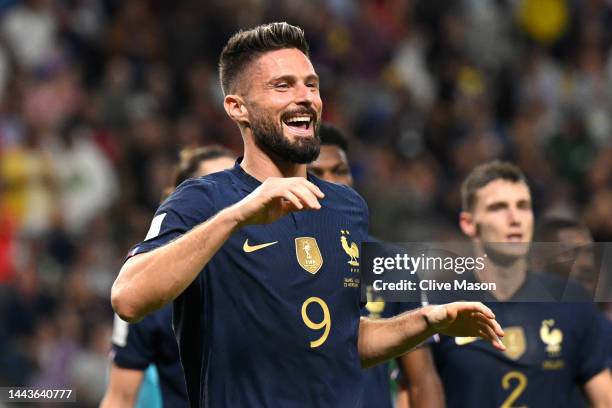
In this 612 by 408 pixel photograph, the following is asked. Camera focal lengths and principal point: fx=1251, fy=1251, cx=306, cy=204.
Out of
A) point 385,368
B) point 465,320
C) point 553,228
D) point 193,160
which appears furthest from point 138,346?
point 553,228

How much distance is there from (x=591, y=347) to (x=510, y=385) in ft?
1.56

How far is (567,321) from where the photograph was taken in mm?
6223

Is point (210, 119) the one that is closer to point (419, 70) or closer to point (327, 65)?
point (327, 65)

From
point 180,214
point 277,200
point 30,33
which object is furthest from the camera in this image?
point 30,33

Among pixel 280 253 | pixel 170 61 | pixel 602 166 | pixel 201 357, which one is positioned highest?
pixel 170 61

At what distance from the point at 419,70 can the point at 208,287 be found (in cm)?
1059

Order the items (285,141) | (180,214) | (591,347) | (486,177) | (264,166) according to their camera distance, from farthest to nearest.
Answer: (486,177) → (591,347) → (264,166) → (285,141) → (180,214)

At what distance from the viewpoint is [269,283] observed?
14.5 ft

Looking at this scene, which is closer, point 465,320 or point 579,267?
point 465,320

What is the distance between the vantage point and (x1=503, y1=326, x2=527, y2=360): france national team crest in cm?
610

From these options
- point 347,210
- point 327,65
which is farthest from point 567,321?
point 327,65

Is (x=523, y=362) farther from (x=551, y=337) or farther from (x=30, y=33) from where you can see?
(x=30, y=33)

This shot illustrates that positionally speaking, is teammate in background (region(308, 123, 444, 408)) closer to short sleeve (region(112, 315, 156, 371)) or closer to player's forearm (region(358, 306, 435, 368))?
short sleeve (region(112, 315, 156, 371))

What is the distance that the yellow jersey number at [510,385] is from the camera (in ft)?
19.9
